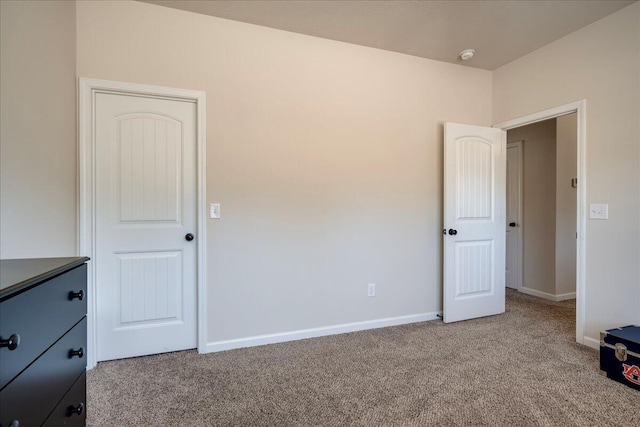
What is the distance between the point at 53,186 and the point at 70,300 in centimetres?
123

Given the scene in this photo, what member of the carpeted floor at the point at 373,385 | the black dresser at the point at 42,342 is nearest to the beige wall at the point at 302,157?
the carpeted floor at the point at 373,385

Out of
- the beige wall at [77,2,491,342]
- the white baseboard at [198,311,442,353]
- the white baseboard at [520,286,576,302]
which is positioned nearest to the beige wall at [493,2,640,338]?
the beige wall at [77,2,491,342]

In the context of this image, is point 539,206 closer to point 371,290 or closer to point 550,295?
point 550,295

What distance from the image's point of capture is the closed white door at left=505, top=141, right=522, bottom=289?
14.5 feet

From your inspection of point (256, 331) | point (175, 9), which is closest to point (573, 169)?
point (256, 331)

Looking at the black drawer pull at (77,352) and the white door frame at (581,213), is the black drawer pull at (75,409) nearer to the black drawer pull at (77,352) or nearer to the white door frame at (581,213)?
the black drawer pull at (77,352)

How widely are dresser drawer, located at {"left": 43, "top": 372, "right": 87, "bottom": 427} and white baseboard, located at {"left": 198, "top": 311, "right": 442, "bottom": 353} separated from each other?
1.22m

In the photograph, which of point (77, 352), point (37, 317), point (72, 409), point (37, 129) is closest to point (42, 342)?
point (37, 317)

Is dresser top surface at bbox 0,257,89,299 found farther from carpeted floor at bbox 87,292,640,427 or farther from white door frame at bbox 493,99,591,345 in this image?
white door frame at bbox 493,99,591,345

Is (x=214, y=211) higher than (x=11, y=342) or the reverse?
higher

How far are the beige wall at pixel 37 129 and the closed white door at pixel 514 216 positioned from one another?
5.00 meters

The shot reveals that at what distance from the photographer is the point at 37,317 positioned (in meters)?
0.92

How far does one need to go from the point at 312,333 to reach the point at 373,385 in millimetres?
890

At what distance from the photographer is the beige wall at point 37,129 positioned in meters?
1.59
